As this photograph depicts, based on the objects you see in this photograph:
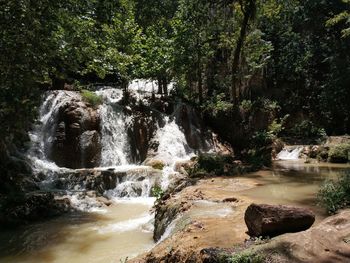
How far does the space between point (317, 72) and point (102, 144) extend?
2042cm

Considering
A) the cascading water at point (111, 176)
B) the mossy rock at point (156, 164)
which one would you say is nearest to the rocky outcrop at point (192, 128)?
the cascading water at point (111, 176)

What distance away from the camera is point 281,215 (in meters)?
5.81

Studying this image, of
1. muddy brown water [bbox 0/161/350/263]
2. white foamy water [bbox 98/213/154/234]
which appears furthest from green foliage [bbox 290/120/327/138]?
white foamy water [bbox 98/213/154/234]

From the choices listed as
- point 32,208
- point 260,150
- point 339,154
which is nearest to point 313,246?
point 32,208

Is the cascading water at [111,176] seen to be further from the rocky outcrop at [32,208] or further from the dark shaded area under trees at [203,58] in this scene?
the dark shaded area under trees at [203,58]

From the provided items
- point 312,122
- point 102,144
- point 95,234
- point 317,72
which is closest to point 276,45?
point 317,72

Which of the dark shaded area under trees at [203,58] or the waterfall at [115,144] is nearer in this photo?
the dark shaded area under trees at [203,58]

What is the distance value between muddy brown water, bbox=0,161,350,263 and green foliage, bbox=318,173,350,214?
202 millimetres

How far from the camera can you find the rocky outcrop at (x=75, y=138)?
65.3 ft

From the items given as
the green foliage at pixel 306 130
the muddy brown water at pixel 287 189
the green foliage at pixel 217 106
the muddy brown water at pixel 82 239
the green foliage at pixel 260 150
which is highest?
the green foliage at pixel 217 106

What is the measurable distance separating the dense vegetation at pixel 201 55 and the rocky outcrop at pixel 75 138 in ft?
7.78

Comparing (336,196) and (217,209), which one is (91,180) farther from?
(336,196)

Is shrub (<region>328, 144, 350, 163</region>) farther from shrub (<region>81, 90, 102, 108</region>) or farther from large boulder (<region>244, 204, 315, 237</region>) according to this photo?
large boulder (<region>244, 204, 315, 237</region>)

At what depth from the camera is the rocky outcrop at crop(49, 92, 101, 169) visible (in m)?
19.9
